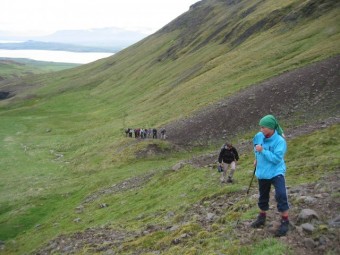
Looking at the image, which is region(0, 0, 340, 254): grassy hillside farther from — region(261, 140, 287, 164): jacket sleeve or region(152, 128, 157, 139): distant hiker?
region(152, 128, 157, 139): distant hiker

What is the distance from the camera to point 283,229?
1259 centimetres

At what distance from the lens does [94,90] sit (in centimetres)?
15662

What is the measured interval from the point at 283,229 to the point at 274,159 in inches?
94.9

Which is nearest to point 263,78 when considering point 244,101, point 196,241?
point 244,101

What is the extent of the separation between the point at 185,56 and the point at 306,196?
116479mm

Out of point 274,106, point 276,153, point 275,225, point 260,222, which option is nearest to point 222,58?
point 274,106

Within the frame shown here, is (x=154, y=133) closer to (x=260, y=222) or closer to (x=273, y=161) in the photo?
(x=260, y=222)

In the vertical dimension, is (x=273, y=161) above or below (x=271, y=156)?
below

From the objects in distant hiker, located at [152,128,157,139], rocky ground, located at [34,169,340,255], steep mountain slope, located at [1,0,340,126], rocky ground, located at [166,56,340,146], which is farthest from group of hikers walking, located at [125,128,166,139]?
rocky ground, located at [34,169,340,255]

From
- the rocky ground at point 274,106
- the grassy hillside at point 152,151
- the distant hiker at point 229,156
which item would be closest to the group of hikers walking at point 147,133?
the rocky ground at point 274,106

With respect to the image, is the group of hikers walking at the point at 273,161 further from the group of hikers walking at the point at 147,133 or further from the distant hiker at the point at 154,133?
the distant hiker at the point at 154,133

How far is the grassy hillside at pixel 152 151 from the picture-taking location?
22266mm

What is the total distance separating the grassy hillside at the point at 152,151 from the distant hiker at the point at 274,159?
1.20 metres

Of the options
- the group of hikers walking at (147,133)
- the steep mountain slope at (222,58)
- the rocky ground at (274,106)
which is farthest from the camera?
the steep mountain slope at (222,58)
